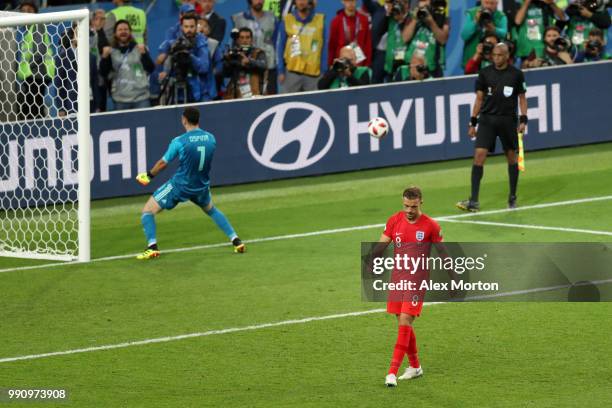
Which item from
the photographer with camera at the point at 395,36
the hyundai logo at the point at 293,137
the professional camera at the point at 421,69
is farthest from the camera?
the photographer with camera at the point at 395,36

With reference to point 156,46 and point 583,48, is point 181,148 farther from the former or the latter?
point 583,48

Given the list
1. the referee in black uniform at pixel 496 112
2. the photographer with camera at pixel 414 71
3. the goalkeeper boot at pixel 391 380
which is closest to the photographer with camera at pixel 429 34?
the photographer with camera at pixel 414 71

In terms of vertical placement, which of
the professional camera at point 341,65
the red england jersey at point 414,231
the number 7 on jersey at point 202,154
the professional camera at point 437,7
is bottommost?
the red england jersey at point 414,231

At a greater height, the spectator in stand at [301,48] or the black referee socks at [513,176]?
the spectator in stand at [301,48]

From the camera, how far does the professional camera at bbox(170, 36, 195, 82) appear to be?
68.9 ft

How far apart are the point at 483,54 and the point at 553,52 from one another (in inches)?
74.6

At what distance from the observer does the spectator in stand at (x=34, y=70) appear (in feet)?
59.8

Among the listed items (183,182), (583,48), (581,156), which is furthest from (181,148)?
(583,48)

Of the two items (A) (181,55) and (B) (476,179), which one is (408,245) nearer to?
(B) (476,179)

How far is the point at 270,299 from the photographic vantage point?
1443cm

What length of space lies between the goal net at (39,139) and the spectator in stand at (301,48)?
4.79 meters

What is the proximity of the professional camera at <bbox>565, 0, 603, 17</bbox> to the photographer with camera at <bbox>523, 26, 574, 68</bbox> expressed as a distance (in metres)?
0.54

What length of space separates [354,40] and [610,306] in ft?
32.2

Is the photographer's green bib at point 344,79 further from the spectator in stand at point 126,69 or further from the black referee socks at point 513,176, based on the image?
the black referee socks at point 513,176
